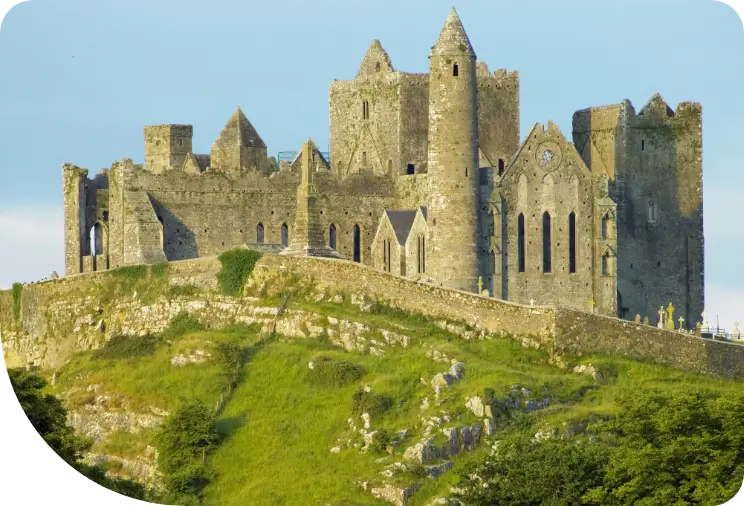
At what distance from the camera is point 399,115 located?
325ft

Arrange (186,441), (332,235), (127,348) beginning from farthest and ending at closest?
(332,235) < (127,348) < (186,441)

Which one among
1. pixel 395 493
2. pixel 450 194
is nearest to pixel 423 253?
pixel 450 194

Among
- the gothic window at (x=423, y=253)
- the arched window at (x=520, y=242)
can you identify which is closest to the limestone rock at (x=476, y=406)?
the gothic window at (x=423, y=253)

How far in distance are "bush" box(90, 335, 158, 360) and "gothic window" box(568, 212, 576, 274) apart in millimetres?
21353

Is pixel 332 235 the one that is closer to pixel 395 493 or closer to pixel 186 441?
pixel 186 441

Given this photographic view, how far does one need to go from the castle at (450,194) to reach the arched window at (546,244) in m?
0.09

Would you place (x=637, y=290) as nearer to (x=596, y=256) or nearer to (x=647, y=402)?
(x=596, y=256)

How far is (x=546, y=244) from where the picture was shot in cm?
9644

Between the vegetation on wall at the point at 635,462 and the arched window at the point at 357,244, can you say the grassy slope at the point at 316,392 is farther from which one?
the arched window at the point at 357,244

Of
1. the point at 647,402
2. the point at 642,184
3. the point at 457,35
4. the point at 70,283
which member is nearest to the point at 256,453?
the point at 647,402

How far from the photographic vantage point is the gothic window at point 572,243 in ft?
316

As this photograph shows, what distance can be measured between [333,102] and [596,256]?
1367 centimetres

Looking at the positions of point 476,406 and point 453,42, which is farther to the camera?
point 453,42

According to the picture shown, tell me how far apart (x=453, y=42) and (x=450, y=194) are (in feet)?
19.1
